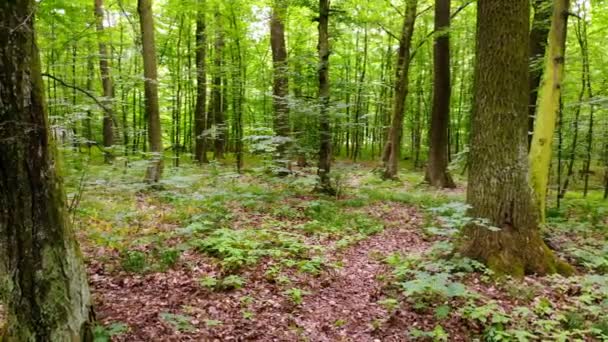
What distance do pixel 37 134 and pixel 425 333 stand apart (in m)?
→ 3.80

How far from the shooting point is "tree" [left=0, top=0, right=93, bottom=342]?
2.67 meters

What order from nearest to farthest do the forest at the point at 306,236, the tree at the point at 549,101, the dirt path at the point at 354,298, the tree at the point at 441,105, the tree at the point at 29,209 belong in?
1. the tree at the point at 29,209
2. the forest at the point at 306,236
3. the dirt path at the point at 354,298
4. the tree at the point at 549,101
5. the tree at the point at 441,105

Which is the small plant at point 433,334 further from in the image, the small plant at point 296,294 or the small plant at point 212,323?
the small plant at point 212,323

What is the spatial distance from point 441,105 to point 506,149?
25.8ft

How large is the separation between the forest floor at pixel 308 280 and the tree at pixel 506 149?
36cm

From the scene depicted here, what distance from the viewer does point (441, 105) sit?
1274 cm

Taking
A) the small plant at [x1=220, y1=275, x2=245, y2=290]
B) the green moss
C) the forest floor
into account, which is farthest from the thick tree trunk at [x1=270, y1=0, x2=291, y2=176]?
the green moss

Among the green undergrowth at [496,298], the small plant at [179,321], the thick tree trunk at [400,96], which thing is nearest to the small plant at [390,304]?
the green undergrowth at [496,298]

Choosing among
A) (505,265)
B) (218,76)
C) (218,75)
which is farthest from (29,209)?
(218,76)

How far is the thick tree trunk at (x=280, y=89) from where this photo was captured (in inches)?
377

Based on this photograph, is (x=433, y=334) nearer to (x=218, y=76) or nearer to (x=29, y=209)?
(x=29, y=209)

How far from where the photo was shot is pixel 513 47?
5.26 m

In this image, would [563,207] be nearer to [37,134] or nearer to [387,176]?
[387,176]

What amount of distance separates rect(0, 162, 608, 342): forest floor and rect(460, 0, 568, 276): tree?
0.36 meters
